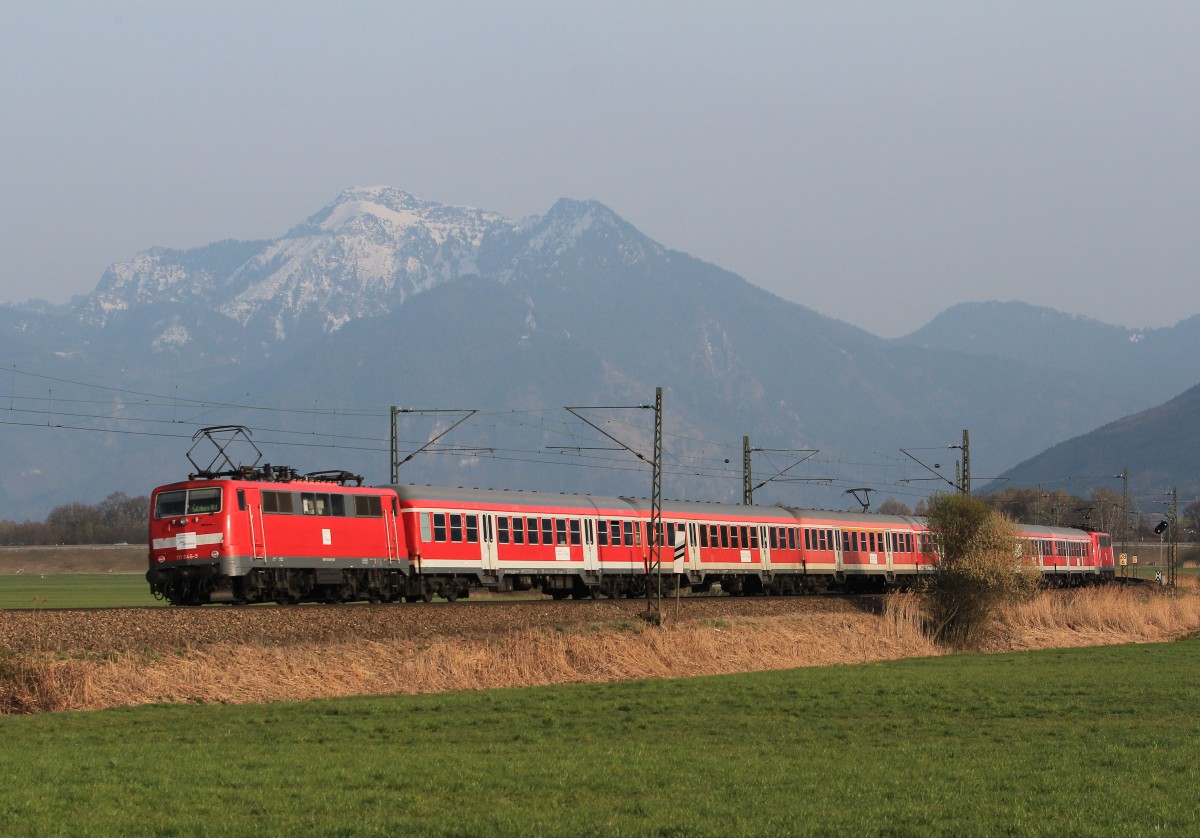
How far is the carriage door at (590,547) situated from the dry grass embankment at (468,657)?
24.5 ft

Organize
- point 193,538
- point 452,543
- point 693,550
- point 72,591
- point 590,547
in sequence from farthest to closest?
point 72,591, point 693,550, point 590,547, point 452,543, point 193,538

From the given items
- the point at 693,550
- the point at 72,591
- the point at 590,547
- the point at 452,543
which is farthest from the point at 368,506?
→ the point at 72,591

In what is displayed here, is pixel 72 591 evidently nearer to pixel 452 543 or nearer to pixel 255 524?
pixel 452 543

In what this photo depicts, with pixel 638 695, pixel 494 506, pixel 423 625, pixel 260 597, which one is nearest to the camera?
pixel 638 695

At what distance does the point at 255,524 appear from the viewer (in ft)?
149

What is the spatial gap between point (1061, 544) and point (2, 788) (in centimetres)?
8975

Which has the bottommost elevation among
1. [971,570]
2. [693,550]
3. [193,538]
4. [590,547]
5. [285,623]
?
[285,623]

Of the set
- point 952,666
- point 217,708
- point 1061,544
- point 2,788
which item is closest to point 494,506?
point 952,666

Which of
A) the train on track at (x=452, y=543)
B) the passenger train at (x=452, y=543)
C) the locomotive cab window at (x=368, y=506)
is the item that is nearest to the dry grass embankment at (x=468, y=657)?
the passenger train at (x=452, y=543)

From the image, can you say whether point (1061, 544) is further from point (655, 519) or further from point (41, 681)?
point (41, 681)

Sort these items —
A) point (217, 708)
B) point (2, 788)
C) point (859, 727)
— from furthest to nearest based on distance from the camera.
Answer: point (217, 708), point (859, 727), point (2, 788)

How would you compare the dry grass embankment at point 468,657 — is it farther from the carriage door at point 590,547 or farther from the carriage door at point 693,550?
the carriage door at point 590,547

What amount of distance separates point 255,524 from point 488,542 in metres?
11.6

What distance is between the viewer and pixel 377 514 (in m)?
50.4
